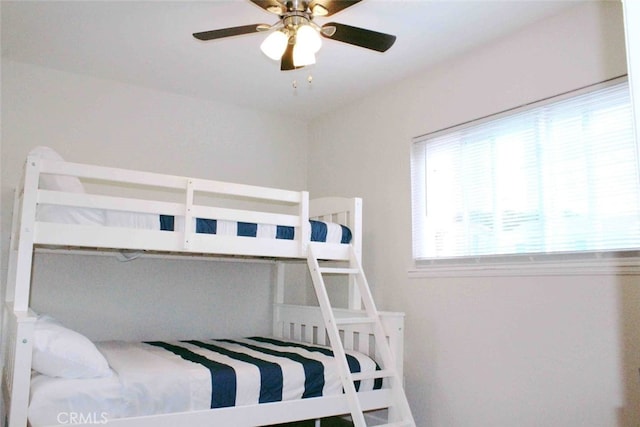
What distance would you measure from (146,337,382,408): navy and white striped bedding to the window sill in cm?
74

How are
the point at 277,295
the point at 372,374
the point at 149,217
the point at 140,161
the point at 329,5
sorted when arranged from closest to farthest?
the point at 329,5
the point at 149,217
the point at 372,374
the point at 140,161
the point at 277,295

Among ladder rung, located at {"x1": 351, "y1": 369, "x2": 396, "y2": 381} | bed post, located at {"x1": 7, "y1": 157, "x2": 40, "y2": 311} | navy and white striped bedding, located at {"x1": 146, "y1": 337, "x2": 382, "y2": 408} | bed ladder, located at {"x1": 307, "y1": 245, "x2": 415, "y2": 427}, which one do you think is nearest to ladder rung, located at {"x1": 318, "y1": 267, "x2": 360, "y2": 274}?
bed ladder, located at {"x1": 307, "y1": 245, "x2": 415, "y2": 427}

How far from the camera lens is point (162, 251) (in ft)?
9.15

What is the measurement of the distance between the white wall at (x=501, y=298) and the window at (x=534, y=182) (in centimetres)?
11

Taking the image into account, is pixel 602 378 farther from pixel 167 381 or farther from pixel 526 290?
pixel 167 381

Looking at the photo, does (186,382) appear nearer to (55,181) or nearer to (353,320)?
(353,320)

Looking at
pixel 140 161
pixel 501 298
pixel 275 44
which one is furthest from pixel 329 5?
pixel 140 161

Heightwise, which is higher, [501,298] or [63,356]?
[501,298]

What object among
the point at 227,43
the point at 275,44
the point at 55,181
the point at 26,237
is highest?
the point at 227,43

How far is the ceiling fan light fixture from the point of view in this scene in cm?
229

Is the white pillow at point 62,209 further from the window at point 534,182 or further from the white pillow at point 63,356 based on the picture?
the window at point 534,182

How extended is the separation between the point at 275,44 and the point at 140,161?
1.83 m

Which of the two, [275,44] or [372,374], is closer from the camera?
[275,44]

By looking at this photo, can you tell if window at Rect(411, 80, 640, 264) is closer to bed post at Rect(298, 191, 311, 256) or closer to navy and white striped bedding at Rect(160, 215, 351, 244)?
navy and white striped bedding at Rect(160, 215, 351, 244)
